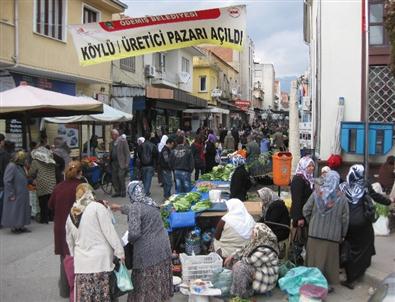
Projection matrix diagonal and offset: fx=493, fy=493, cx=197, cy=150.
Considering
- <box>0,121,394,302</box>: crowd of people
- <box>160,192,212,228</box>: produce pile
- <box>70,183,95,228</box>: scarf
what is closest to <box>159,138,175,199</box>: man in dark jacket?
<box>0,121,394,302</box>: crowd of people

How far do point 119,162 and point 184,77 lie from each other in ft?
69.5

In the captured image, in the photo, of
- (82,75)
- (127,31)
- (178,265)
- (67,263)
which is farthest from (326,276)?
(82,75)

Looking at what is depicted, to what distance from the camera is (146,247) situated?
518 centimetres

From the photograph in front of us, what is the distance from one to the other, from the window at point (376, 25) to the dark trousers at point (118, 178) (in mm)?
7415

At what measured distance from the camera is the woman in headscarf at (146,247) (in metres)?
5.16

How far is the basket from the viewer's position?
643 cm

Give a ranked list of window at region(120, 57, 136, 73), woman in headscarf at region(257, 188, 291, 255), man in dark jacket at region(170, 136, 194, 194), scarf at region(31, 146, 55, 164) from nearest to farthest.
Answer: woman in headscarf at region(257, 188, 291, 255) < scarf at region(31, 146, 55, 164) < man in dark jacket at region(170, 136, 194, 194) < window at region(120, 57, 136, 73)

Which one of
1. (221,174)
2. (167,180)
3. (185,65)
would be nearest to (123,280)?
(221,174)

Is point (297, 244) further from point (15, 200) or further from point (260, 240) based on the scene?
point (15, 200)

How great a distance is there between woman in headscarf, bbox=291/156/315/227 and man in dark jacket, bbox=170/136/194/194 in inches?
209

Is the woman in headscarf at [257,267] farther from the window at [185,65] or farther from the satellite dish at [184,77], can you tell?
the window at [185,65]

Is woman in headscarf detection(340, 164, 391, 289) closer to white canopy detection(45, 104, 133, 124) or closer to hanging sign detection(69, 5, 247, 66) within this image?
hanging sign detection(69, 5, 247, 66)

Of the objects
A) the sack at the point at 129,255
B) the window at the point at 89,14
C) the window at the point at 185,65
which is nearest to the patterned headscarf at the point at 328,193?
the sack at the point at 129,255

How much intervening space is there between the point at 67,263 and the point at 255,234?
235 centimetres
